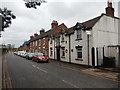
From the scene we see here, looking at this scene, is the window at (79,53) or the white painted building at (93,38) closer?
the white painted building at (93,38)

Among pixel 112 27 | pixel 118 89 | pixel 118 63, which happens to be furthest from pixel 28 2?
pixel 112 27

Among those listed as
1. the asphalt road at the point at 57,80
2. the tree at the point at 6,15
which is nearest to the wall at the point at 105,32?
the asphalt road at the point at 57,80

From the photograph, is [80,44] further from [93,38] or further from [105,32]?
[105,32]

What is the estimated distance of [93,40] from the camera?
42.9 feet

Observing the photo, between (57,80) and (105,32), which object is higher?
(105,32)

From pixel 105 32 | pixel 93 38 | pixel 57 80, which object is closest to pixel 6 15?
pixel 57 80

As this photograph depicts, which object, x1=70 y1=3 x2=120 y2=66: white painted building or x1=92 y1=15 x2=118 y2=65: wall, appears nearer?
x1=70 y1=3 x2=120 y2=66: white painted building

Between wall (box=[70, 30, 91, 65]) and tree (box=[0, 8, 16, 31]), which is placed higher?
tree (box=[0, 8, 16, 31])

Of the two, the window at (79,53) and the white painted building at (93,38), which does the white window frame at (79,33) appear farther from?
the window at (79,53)

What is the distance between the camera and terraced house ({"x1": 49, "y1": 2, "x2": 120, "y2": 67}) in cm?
1314

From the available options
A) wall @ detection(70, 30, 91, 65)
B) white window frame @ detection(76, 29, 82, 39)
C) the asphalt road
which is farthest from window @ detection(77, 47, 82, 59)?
the asphalt road

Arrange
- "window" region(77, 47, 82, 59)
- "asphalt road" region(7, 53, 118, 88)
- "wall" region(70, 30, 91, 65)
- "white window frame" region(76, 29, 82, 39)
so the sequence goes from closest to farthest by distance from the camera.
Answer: "asphalt road" region(7, 53, 118, 88) → "wall" region(70, 30, 91, 65) → "window" region(77, 47, 82, 59) → "white window frame" region(76, 29, 82, 39)

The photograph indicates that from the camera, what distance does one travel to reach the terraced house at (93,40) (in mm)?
13141

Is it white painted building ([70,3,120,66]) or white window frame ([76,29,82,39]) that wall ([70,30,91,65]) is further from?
white window frame ([76,29,82,39])
